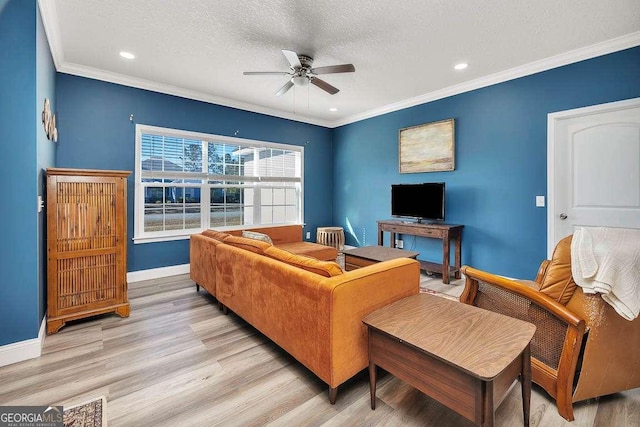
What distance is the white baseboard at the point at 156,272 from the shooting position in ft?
13.0

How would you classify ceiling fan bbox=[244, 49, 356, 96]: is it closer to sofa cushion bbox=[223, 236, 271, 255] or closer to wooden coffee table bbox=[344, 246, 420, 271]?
sofa cushion bbox=[223, 236, 271, 255]

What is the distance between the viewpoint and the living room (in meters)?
2.08

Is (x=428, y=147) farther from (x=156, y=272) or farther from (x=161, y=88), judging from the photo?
(x=156, y=272)

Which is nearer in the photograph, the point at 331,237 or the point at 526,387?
the point at 526,387

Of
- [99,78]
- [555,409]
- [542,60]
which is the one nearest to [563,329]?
[555,409]

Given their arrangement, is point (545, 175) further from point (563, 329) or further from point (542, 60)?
point (563, 329)

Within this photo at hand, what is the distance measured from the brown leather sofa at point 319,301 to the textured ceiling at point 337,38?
2.07 meters

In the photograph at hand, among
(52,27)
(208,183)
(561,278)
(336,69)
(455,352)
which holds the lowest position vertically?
(455,352)

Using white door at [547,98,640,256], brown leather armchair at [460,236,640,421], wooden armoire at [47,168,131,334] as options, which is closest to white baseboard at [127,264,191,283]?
wooden armoire at [47,168,131,334]

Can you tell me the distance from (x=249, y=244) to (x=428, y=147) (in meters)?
3.39

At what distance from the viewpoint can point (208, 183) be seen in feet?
15.3

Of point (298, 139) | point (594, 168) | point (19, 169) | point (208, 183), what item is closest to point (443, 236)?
point (594, 168)

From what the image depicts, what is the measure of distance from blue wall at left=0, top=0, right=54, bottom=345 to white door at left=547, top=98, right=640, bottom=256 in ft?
16.4

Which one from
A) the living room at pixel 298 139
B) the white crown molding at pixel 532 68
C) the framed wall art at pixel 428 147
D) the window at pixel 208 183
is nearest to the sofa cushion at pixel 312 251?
the window at pixel 208 183
